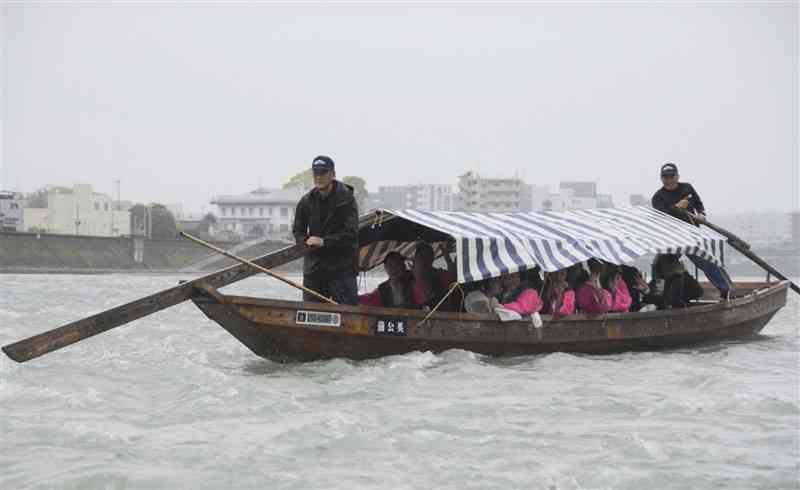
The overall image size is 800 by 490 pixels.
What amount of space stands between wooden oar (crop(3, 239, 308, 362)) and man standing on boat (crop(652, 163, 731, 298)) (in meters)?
6.21

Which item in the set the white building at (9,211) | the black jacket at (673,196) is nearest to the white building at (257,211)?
the white building at (9,211)

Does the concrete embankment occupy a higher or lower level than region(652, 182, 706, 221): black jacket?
lower

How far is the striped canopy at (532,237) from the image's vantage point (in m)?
11.7

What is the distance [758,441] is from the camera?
7.62 meters

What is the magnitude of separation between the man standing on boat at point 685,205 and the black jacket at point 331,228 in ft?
18.3

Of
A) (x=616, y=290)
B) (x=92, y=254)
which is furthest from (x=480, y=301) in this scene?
(x=92, y=254)

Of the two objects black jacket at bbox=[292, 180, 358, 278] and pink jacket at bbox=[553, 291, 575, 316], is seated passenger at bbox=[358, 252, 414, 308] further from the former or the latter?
pink jacket at bbox=[553, 291, 575, 316]

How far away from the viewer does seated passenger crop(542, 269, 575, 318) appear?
1220cm

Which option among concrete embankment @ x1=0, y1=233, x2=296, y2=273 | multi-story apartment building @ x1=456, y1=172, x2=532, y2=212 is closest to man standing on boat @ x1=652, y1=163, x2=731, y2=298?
concrete embankment @ x1=0, y1=233, x2=296, y2=273

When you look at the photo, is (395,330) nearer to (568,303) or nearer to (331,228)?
(331,228)

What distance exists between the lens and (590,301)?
1276 centimetres

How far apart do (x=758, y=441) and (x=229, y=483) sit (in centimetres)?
365

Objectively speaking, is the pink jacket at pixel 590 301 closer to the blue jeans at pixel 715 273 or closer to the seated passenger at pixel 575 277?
the seated passenger at pixel 575 277

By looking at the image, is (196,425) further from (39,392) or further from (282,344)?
(282,344)
